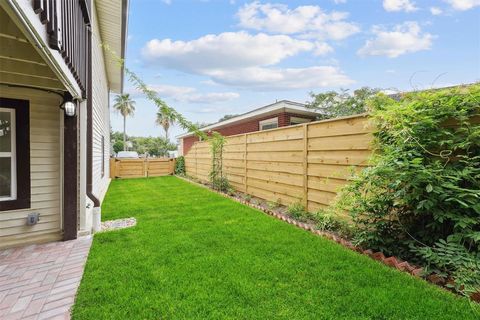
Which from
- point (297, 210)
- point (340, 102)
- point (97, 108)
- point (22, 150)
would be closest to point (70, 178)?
point (22, 150)

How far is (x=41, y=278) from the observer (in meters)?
2.62

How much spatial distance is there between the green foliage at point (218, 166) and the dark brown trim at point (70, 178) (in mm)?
4359

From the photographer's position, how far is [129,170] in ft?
43.9

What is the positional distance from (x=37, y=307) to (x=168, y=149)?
44.0 m

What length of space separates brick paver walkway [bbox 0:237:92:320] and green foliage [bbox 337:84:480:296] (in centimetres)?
327

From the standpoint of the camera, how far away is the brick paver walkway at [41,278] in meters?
2.11

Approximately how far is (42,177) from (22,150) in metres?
0.44

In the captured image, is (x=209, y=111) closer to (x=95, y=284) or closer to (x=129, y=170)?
(x=129, y=170)

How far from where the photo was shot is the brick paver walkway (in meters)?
2.11

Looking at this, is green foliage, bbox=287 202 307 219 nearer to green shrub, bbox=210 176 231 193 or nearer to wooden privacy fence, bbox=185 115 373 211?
wooden privacy fence, bbox=185 115 373 211

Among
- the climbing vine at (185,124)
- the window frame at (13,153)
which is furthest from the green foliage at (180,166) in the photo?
the window frame at (13,153)

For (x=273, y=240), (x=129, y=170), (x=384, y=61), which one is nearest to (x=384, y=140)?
(x=273, y=240)

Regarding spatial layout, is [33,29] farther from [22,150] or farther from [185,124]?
[185,124]

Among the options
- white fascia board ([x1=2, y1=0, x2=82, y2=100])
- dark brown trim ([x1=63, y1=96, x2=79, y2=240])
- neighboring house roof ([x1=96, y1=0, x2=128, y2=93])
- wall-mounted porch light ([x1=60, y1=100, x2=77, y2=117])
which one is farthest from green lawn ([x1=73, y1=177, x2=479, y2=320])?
neighboring house roof ([x1=96, y1=0, x2=128, y2=93])
